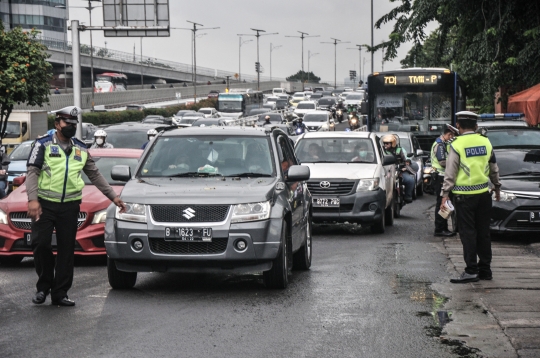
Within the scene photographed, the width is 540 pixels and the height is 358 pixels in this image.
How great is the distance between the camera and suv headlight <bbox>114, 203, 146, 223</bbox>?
10.5 meters

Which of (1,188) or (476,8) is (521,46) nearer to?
→ (476,8)

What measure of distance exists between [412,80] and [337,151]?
1381 cm

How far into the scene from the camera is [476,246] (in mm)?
11406

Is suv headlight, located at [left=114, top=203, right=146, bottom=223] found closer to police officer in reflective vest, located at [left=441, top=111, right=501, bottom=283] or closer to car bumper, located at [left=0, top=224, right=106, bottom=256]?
car bumper, located at [left=0, top=224, right=106, bottom=256]

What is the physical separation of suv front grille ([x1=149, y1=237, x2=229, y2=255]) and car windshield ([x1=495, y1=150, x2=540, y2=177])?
24.3 feet

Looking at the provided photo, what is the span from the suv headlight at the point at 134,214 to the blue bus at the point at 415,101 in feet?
70.3

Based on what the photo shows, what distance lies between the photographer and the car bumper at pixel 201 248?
10.3m

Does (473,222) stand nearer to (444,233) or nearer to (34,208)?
(34,208)

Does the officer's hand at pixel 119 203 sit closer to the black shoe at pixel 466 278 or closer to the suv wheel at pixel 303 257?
the suv wheel at pixel 303 257

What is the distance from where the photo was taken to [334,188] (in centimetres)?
1712

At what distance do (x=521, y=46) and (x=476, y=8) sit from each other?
1.65 meters

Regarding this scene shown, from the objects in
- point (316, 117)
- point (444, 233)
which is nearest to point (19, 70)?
point (316, 117)

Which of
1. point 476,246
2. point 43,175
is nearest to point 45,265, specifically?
point 43,175

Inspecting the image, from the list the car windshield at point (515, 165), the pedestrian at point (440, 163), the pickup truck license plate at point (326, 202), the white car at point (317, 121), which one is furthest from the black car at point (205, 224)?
the white car at point (317, 121)
